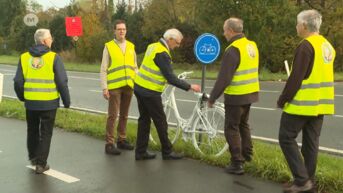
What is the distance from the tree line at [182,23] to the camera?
2430 cm

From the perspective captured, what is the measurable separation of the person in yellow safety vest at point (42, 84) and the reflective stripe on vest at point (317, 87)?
2.91 m

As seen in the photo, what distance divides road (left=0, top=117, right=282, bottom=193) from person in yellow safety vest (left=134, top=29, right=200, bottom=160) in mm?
237

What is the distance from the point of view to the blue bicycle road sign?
24.2 feet

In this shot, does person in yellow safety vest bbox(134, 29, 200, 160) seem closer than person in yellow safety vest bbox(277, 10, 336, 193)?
No

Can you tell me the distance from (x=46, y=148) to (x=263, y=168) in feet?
9.11

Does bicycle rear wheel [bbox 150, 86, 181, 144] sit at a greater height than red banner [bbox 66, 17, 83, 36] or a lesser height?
lesser

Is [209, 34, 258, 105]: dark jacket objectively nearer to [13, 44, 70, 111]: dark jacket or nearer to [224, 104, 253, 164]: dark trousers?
[224, 104, 253, 164]: dark trousers

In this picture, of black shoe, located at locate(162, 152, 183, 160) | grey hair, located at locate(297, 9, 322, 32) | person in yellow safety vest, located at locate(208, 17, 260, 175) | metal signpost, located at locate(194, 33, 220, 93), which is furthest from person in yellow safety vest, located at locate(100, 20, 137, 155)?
grey hair, located at locate(297, 9, 322, 32)

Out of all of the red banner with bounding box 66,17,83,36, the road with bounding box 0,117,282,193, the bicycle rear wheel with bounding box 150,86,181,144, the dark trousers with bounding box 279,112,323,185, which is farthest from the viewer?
the red banner with bounding box 66,17,83,36

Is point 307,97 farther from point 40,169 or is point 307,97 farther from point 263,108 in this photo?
point 263,108

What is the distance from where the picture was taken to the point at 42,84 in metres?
5.91

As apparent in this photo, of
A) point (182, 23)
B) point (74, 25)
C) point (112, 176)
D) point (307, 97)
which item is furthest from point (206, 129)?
point (74, 25)

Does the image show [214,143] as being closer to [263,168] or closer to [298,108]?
[263,168]

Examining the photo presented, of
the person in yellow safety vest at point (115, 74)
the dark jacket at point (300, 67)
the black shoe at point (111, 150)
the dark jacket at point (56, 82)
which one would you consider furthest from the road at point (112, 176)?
the dark jacket at point (300, 67)
